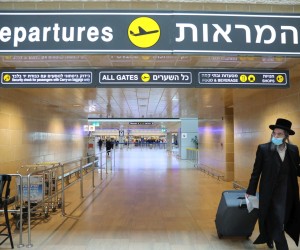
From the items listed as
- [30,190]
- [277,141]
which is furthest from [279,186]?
[30,190]

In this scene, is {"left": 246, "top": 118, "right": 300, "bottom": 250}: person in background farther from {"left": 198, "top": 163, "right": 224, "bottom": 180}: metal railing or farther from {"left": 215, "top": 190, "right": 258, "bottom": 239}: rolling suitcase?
{"left": 198, "top": 163, "right": 224, "bottom": 180}: metal railing

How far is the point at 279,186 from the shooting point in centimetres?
357

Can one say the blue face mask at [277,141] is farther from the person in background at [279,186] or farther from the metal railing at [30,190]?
the metal railing at [30,190]

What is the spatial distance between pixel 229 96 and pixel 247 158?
1809 millimetres

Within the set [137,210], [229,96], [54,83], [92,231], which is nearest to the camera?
[54,83]

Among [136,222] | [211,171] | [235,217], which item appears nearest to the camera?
[235,217]

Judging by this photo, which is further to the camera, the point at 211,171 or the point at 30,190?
the point at 211,171

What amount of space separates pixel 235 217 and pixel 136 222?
2.03m

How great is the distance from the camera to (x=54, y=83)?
185 inches

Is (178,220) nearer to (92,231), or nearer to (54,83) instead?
(92,231)

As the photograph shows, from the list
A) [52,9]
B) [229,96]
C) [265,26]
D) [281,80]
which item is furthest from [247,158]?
[52,9]

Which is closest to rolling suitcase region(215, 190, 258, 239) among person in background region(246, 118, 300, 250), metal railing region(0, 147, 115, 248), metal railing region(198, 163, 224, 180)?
person in background region(246, 118, 300, 250)

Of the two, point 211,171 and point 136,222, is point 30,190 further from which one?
point 211,171

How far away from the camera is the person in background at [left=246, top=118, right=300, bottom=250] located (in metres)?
3.55
